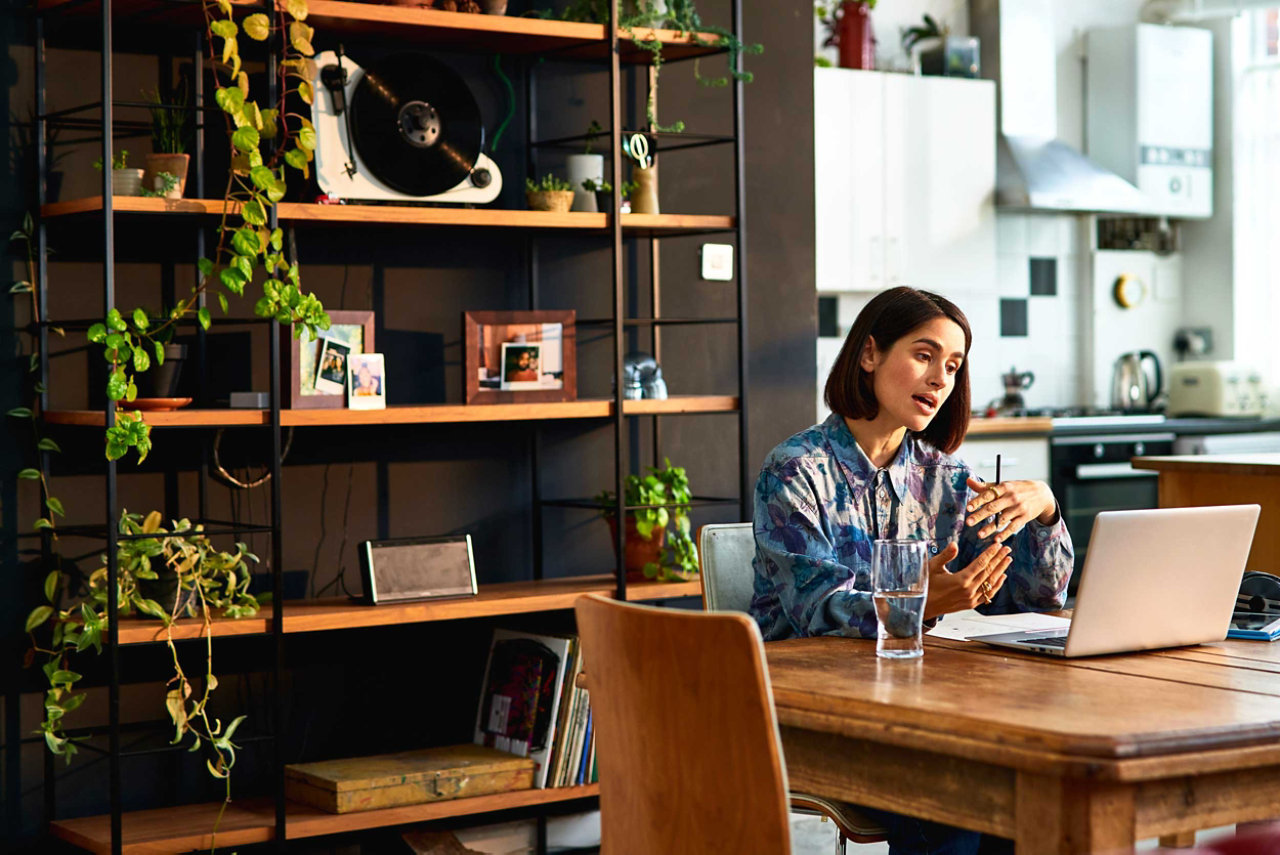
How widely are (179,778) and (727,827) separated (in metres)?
2.15

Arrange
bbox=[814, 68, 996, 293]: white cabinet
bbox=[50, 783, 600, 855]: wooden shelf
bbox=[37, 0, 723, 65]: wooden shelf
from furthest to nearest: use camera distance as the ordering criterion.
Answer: bbox=[814, 68, 996, 293]: white cabinet
bbox=[37, 0, 723, 65]: wooden shelf
bbox=[50, 783, 600, 855]: wooden shelf

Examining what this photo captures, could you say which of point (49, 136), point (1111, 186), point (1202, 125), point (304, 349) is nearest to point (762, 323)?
point (304, 349)

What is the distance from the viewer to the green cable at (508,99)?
3797 mm

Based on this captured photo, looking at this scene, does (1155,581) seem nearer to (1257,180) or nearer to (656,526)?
(656,526)

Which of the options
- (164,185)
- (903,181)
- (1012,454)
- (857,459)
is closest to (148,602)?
(164,185)

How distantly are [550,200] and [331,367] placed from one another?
25.8 inches

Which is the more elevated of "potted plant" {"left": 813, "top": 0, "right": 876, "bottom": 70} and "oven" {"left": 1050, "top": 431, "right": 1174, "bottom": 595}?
"potted plant" {"left": 813, "top": 0, "right": 876, "bottom": 70}

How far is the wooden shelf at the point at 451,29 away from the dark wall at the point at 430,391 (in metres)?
0.12

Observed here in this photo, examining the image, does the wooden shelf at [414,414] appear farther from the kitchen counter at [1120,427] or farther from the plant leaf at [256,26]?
the kitchen counter at [1120,427]

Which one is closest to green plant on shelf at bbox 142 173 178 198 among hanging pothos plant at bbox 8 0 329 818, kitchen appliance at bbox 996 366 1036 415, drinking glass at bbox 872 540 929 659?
hanging pothos plant at bbox 8 0 329 818

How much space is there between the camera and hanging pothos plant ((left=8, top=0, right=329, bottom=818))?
300 cm

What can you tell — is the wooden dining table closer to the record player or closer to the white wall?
the record player

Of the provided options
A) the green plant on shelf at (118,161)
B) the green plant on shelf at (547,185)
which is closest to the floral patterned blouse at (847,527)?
the green plant on shelf at (547,185)

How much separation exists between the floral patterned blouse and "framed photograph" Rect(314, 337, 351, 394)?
1253 mm
